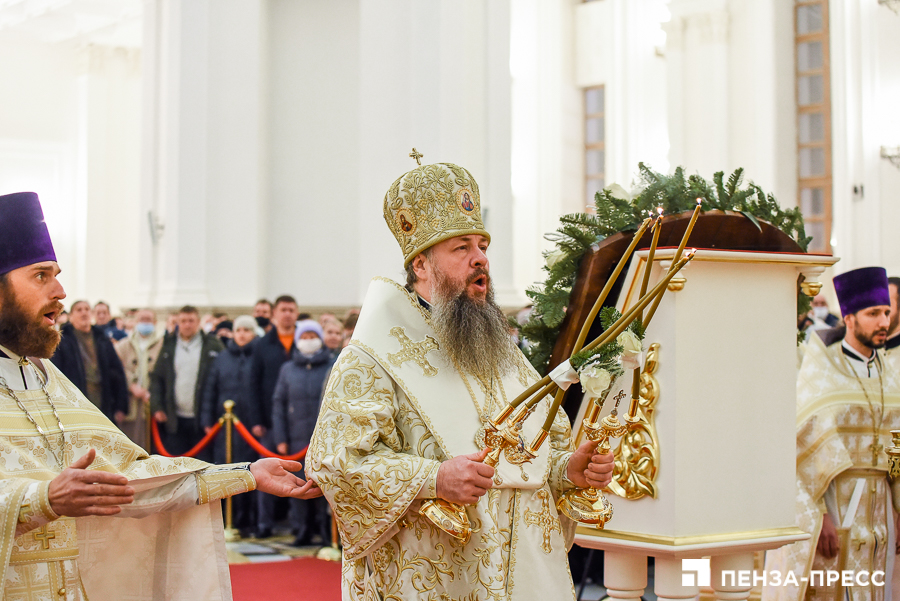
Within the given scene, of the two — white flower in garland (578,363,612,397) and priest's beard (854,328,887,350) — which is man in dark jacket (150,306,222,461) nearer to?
priest's beard (854,328,887,350)

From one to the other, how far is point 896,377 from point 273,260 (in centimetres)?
795

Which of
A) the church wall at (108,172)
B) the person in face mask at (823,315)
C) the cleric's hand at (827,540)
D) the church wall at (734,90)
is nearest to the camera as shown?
the cleric's hand at (827,540)

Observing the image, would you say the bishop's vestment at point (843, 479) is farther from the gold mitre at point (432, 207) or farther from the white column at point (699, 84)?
the white column at point (699, 84)

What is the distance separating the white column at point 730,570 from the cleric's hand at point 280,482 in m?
1.54

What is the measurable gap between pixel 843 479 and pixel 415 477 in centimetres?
254

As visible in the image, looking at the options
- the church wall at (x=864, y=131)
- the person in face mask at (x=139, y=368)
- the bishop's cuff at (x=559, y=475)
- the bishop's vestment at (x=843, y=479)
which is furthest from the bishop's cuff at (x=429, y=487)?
the church wall at (x=864, y=131)

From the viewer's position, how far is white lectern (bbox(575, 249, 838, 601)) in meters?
3.26

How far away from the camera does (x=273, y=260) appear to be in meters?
11.3

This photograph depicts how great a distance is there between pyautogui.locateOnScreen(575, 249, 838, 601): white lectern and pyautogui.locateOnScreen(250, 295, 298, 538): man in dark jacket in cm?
443

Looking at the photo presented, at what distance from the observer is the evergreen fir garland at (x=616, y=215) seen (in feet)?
11.6

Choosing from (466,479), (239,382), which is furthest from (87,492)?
(239,382)

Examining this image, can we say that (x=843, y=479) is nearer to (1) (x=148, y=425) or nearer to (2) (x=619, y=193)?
(2) (x=619, y=193)

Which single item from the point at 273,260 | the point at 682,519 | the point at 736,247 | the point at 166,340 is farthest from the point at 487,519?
the point at 273,260

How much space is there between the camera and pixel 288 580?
5980mm
